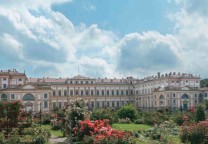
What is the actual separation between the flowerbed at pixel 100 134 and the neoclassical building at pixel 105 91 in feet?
139

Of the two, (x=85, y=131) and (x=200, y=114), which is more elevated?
(x=200, y=114)

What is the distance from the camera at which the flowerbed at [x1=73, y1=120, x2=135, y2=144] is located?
16.6 m

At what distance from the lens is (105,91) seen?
8369cm

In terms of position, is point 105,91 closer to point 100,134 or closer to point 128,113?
point 128,113

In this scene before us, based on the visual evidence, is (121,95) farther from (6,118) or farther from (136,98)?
(6,118)

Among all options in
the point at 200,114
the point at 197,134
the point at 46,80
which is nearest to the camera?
the point at 197,134

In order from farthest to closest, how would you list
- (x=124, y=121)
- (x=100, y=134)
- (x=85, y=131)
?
(x=124, y=121)
(x=85, y=131)
(x=100, y=134)

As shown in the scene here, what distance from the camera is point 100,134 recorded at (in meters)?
17.8

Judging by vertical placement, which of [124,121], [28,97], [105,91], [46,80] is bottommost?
[124,121]

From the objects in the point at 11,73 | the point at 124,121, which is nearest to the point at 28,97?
the point at 11,73

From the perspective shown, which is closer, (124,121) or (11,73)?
(124,121)

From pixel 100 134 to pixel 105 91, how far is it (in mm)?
65890

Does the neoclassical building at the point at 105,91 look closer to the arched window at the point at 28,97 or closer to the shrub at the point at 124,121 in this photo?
the arched window at the point at 28,97

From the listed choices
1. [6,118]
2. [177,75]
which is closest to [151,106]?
[177,75]
